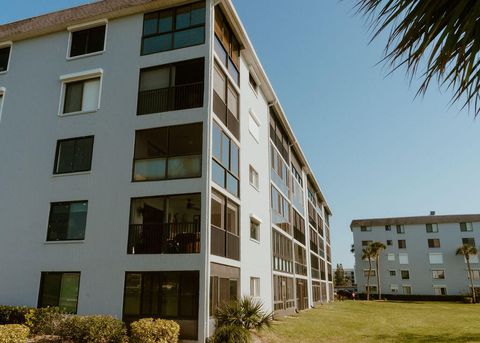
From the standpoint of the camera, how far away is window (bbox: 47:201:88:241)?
1756cm

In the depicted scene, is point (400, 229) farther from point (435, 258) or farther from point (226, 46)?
point (226, 46)

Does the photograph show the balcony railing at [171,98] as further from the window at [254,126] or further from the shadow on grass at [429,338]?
the shadow on grass at [429,338]

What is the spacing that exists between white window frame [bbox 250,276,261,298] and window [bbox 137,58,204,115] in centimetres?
1008

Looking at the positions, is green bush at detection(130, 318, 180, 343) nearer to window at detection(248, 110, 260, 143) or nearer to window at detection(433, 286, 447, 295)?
window at detection(248, 110, 260, 143)

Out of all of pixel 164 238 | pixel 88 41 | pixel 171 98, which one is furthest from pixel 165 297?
pixel 88 41

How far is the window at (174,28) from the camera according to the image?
18.5 m

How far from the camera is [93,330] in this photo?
532 inches

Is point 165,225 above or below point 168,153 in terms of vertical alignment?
below

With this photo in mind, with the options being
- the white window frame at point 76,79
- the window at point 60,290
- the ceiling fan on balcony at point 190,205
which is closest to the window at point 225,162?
the ceiling fan on balcony at point 190,205

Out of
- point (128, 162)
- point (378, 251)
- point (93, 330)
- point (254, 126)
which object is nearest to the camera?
point (93, 330)

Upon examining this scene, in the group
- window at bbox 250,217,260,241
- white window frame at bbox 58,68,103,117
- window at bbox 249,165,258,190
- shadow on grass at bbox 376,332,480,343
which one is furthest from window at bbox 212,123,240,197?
shadow on grass at bbox 376,332,480,343

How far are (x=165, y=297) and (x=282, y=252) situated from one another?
15.4 m

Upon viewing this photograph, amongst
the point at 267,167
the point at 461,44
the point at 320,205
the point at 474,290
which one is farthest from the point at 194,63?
the point at 474,290

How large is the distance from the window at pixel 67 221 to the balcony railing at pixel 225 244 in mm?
5637
